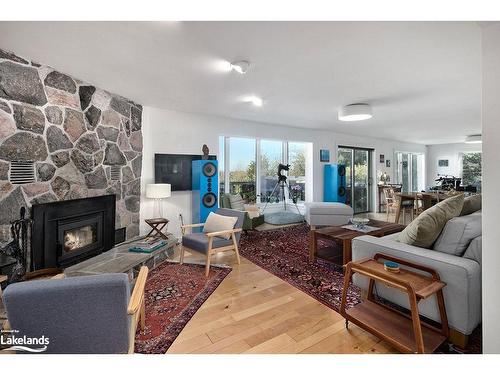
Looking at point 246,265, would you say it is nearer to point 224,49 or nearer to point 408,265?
point 408,265

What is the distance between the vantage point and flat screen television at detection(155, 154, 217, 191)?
4.00 metres

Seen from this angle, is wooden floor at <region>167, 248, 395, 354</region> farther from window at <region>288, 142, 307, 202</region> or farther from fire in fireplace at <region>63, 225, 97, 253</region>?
window at <region>288, 142, 307, 202</region>

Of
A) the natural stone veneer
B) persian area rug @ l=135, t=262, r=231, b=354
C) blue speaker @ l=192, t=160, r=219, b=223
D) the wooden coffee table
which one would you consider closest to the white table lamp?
the natural stone veneer

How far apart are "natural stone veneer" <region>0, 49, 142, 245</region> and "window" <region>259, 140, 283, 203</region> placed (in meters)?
2.89

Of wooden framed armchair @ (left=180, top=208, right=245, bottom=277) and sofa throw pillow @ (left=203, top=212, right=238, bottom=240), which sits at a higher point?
sofa throw pillow @ (left=203, top=212, right=238, bottom=240)

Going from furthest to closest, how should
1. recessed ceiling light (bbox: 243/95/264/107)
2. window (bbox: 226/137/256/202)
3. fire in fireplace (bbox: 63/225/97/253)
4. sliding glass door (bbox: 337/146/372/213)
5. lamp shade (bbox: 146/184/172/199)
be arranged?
sliding glass door (bbox: 337/146/372/213)
window (bbox: 226/137/256/202)
lamp shade (bbox: 146/184/172/199)
recessed ceiling light (bbox: 243/95/264/107)
fire in fireplace (bbox: 63/225/97/253)

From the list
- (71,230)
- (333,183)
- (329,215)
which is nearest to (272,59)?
(71,230)

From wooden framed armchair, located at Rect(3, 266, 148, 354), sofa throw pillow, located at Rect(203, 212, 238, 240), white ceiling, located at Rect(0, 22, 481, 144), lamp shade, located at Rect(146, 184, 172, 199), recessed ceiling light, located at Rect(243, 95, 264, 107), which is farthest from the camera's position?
lamp shade, located at Rect(146, 184, 172, 199)

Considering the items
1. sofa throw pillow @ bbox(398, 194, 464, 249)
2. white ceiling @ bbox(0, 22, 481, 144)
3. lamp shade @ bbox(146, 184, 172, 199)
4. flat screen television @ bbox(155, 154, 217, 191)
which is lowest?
sofa throw pillow @ bbox(398, 194, 464, 249)

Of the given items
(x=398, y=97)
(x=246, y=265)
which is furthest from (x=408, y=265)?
(x=398, y=97)

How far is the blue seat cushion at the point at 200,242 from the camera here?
2.89m

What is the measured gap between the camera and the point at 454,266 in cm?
154

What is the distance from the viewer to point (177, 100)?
356 centimetres
